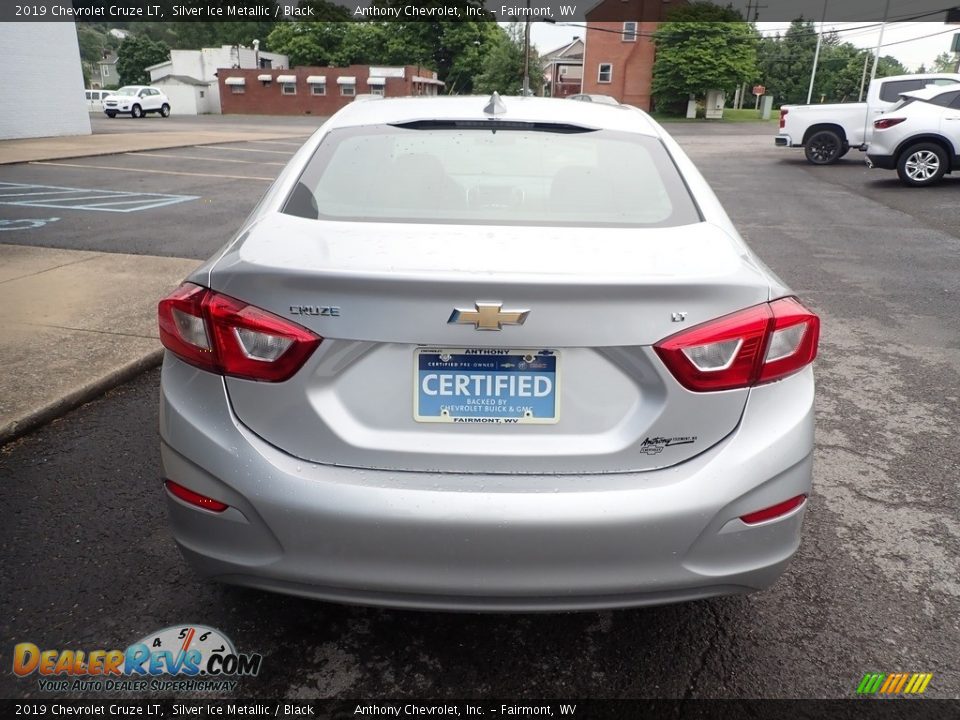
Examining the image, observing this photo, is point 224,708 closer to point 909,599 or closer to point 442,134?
point 442,134

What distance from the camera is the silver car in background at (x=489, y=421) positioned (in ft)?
6.07

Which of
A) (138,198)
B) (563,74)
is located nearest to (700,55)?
(563,74)

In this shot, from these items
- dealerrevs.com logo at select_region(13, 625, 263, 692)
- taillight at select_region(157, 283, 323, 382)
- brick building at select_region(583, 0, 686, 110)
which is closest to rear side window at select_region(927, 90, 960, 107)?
taillight at select_region(157, 283, 323, 382)

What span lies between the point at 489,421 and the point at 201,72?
8272cm

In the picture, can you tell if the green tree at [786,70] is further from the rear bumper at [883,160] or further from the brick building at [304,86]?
the rear bumper at [883,160]

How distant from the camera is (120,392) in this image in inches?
172

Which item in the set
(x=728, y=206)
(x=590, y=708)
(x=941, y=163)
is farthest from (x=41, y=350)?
(x=941, y=163)

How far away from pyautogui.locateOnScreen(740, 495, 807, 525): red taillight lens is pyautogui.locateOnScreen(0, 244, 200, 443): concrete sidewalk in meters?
3.47

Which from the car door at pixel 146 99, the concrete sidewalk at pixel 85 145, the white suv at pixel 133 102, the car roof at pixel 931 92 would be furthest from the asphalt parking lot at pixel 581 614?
the car door at pixel 146 99

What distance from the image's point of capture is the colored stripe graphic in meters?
2.24

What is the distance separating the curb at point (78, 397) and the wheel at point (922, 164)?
47.7 ft

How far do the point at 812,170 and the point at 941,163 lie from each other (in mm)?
4088

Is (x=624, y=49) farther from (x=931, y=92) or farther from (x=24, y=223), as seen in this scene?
(x=24, y=223)

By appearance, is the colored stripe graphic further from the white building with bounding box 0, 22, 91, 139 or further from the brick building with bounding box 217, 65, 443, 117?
the brick building with bounding box 217, 65, 443, 117
